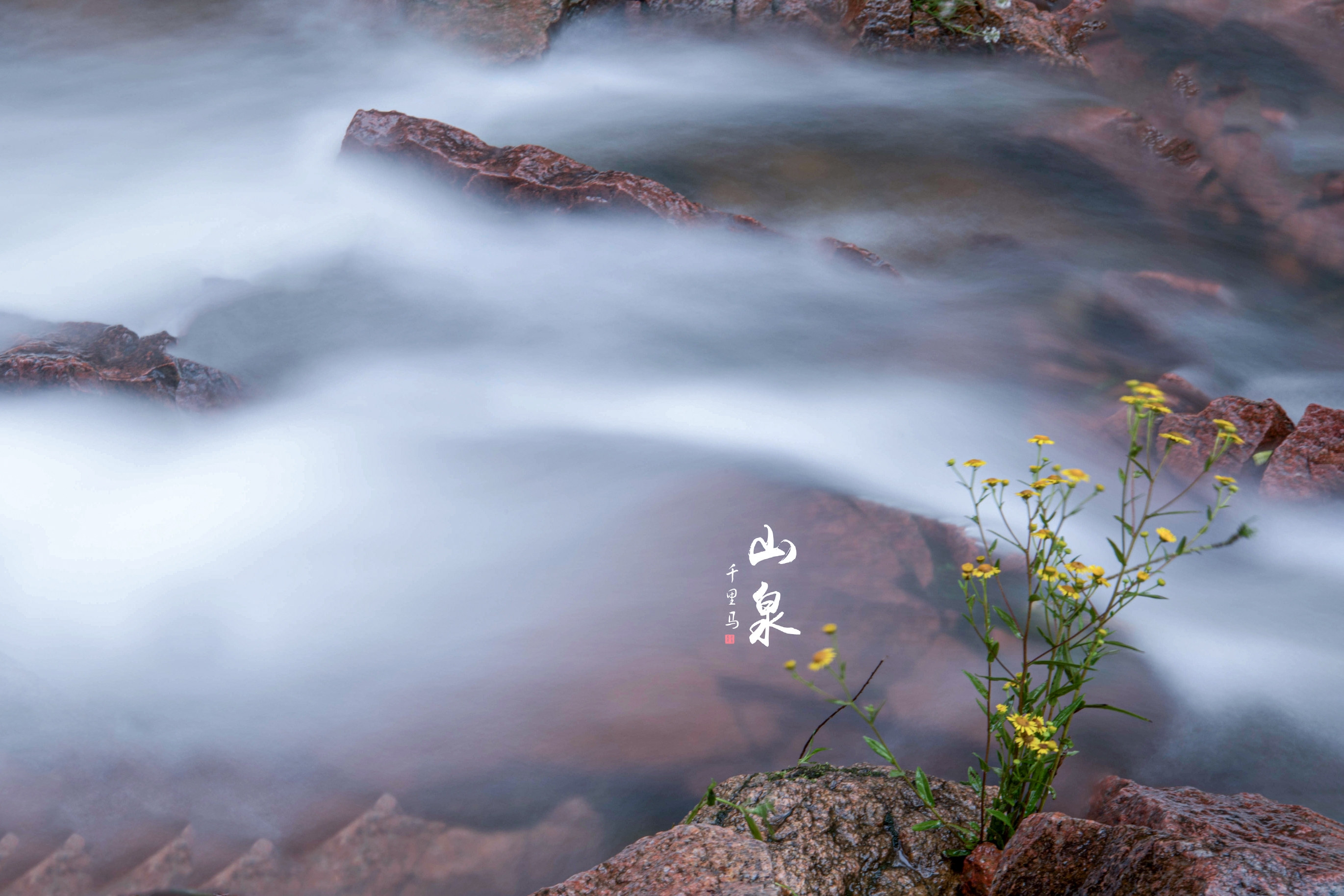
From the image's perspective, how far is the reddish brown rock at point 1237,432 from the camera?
382 cm

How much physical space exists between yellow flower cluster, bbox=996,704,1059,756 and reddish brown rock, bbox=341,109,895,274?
12.2 feet

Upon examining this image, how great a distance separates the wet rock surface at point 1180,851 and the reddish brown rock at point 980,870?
156 mm

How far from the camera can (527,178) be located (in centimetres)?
535

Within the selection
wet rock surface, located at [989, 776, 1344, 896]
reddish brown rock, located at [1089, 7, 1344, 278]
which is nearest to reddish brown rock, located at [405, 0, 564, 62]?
reddish brown rock, located at [1089, 7, 1344, 278]

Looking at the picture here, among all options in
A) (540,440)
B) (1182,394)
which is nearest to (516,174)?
(540,440)

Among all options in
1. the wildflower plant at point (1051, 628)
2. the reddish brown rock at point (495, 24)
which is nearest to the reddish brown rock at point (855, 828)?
the wildflower plant at point (1051, 628)

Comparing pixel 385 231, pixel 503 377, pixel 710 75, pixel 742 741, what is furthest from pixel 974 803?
pixel 710 75

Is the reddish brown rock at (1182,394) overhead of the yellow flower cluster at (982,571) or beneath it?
beneath

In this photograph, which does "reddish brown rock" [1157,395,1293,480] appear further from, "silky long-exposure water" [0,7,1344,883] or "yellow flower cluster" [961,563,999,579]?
"yellow flower cluster" [961,563,999,579]

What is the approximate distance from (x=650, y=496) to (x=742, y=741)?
4.27 feet

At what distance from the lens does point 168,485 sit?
3.83 meters

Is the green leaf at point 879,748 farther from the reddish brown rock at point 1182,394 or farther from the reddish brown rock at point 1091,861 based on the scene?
the reddish brown rock at point 1182,394

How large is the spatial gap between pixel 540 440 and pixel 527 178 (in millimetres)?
2065

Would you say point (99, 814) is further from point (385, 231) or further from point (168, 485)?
point (385, 231)
